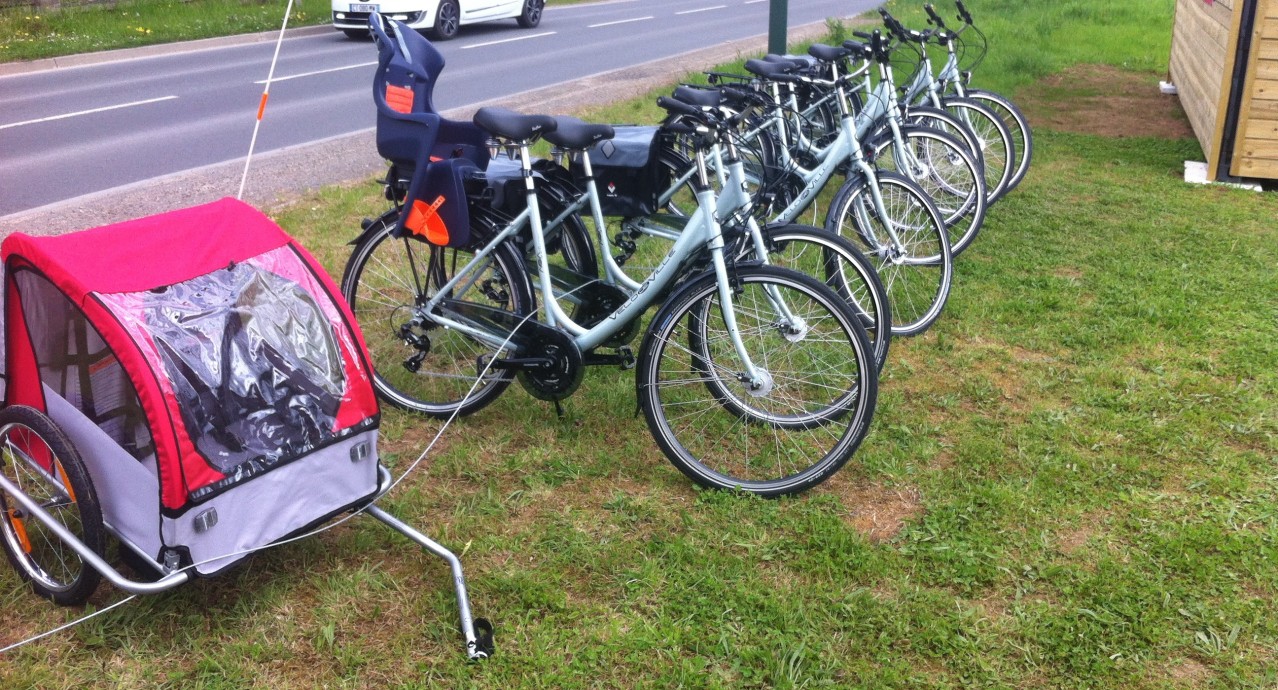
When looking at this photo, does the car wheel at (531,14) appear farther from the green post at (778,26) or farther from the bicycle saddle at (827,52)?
the bicycle saddle at (827,52)

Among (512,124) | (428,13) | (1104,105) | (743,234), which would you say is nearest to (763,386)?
(743,234)

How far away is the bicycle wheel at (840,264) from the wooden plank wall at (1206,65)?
4947 mm

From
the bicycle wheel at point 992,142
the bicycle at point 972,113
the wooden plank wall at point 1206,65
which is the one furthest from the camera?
the wooden plank wall at point 1206,65

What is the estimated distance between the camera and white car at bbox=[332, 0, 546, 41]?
16.1m

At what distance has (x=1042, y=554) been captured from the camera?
3.27 metres

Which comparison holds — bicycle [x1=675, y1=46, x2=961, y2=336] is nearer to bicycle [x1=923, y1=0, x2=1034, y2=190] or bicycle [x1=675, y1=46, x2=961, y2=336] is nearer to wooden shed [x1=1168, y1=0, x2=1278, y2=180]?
bicycle [x1=923, y1=0, x2=1034, y2=190]

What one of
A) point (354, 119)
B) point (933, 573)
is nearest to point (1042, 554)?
point (933, 573)

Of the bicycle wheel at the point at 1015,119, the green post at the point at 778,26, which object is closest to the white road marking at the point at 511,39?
the green post at the point at 778,26

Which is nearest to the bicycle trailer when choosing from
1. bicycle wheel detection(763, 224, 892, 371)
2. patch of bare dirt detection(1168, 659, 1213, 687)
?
bicycle wheel detection(763, 224, 892, 371)

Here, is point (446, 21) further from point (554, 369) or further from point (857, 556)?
point (857, 556)

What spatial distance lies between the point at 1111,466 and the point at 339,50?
14.3 metres

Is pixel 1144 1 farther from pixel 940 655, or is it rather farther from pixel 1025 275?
pixel 940 655

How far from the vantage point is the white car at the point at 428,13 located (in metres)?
16.1

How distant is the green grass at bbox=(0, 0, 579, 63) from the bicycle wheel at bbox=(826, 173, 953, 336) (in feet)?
45.3
